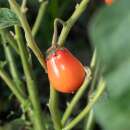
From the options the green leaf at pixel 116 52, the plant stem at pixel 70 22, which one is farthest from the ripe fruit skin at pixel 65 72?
the green leaf at pixel 116 52

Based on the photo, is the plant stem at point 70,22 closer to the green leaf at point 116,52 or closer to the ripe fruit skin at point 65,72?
the ripe fruit skin at point 65,72

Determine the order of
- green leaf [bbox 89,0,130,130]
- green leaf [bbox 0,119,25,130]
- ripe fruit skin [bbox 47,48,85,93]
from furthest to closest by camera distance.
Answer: green leaf [bbox 0,119,25,130]
ripe fruit skin [bbox 47,48,85,93]
green leaf [bbox 89,0,130,130]

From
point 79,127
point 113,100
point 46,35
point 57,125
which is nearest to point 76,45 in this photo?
point 46,35

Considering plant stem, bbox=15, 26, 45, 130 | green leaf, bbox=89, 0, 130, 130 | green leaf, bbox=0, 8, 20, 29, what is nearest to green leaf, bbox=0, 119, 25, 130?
plant stem, bbox=15, 26, 45, 130

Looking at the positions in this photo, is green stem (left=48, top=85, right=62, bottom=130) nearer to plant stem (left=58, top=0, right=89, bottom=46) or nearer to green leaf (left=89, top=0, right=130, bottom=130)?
plant stem (left=58, top=0, right=89, bottom=46)

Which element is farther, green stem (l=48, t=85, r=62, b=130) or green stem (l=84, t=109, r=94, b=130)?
green stem (l=84, t=109, r=94, b=130)

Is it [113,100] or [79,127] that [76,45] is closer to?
[79,127]

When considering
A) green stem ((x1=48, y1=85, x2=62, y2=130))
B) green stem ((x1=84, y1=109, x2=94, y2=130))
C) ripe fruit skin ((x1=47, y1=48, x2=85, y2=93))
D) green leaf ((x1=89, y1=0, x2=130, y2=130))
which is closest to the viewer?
green leaf ((x1=89, y1=0, x2=130, y2=130))
